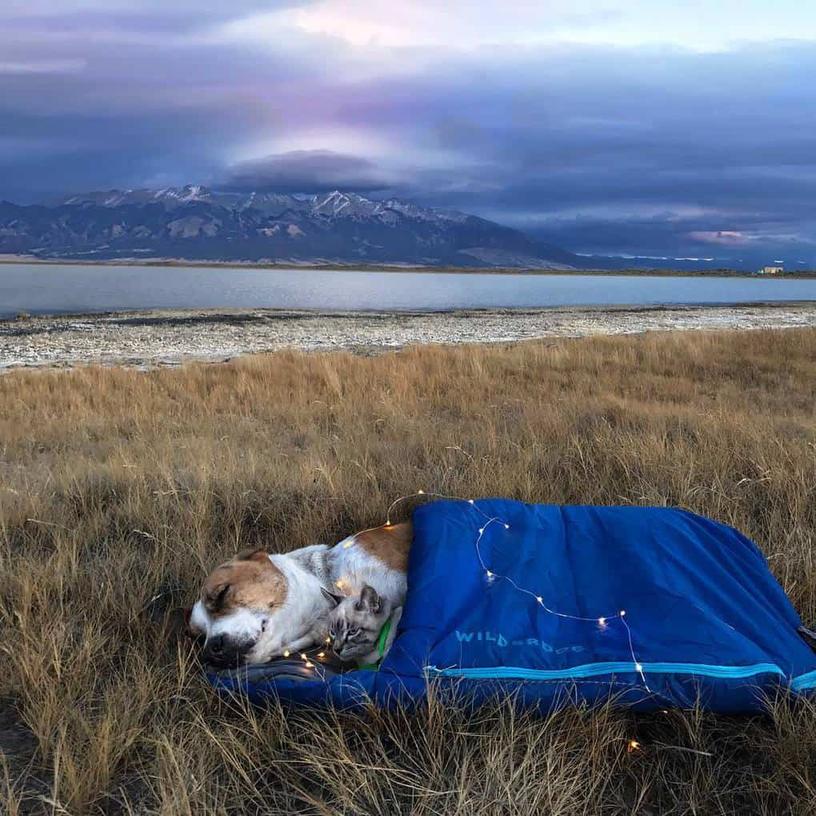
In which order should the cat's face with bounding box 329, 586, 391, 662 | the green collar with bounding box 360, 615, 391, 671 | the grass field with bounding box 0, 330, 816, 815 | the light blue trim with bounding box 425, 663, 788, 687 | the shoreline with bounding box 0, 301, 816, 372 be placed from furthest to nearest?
the shoreline with bounding box 0, 301, 816, 372 → the cat's face with bounding box 329, 586, 391, 662 → the green collar with bounding box 360, 615, 391, 671 → the light blue trim with bounding box 425, 663, 788, 687 → the grass field with bounding box 0, 330, 816, 815

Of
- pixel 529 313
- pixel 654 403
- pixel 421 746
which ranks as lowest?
pixel 529 313

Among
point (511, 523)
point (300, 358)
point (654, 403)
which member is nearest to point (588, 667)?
point (511, 523)

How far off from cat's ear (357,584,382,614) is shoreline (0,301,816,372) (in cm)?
1406

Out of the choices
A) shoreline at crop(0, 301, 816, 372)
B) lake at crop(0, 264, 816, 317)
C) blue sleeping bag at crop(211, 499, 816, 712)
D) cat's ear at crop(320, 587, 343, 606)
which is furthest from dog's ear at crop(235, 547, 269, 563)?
lake at crop(0, 264, 816, 317)

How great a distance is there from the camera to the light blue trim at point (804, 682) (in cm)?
261

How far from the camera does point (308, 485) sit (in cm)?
516

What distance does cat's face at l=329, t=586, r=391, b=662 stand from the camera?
312 cm

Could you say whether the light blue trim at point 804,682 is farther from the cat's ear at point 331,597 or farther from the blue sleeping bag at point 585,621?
the cat's ear at point 331,597

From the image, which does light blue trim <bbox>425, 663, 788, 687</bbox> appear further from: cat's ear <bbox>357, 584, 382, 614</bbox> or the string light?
cat's ear <bbox>357, 584, 382, 614</bbox>

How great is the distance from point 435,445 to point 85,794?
4670mm

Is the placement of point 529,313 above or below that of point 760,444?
below

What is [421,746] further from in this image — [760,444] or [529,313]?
[529,313]

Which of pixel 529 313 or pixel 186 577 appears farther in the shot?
pixel 529 313

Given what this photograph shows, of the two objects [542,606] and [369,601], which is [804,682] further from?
[369,601]
